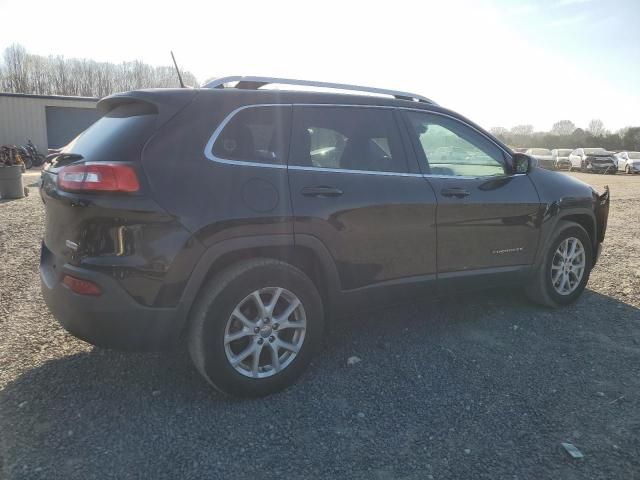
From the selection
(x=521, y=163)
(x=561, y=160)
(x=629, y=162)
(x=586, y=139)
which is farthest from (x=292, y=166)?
(x=586, y=139)

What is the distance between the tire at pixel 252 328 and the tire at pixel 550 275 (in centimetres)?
227

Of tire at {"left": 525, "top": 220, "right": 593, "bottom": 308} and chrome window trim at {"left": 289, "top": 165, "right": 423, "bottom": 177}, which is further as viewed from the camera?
tire at {"left": 525, "top": 220, "right": 593, "bottom": 308}

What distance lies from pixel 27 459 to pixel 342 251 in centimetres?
194

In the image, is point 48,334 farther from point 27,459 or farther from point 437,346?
point 437,346

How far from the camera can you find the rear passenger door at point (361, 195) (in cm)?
305

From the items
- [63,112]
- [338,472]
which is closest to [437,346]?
[338,472]

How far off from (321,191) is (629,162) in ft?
111

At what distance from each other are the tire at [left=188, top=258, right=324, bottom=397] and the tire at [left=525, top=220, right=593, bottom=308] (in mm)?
2266

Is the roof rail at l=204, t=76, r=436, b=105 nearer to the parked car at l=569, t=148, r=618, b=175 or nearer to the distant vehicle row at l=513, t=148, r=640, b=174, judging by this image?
the distant vehicle row at l=513, t=148, r=640, b=174

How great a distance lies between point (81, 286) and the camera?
2607mm

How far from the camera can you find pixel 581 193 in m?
4.57

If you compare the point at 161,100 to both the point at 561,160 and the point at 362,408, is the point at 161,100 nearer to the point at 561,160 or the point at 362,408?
the point at 362,408

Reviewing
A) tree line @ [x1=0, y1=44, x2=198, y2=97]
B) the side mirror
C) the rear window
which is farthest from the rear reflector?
tree line @ [x1=0, y1=44, x2=198, y2=97]

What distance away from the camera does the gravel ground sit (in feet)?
7.93
